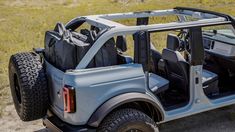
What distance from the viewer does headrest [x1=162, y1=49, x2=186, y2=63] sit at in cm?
470

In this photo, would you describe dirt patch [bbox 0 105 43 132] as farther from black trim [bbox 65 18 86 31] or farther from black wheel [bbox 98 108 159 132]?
black wheel [bbox 98 108 159 132]

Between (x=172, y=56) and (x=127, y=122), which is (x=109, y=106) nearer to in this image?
(x=127, y=122)

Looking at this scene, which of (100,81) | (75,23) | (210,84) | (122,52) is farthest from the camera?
(75,23)

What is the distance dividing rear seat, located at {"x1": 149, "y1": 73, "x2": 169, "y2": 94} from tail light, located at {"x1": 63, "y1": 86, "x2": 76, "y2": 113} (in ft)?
3.74

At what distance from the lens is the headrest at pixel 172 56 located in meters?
4.70

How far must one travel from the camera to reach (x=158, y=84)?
183 inches

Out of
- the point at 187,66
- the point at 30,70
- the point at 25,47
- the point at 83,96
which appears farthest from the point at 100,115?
the point at 25,47

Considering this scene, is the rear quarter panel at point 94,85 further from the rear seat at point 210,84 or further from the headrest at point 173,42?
the rear seat at point 210,84

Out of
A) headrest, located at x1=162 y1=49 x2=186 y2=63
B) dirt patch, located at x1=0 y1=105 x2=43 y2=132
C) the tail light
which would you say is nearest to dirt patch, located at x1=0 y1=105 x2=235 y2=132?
dirt patch, located at x1=0 y1=105 x2=43 y2=132

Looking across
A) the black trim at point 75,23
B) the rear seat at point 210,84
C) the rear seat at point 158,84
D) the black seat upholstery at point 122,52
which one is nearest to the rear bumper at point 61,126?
the black seat upholstery at point 122,52

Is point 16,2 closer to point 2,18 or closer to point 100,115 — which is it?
point 2,18

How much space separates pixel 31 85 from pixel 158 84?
5.18ft

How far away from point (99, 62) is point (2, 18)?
584 inches

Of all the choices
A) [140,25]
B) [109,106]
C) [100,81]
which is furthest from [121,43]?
[109,106]
